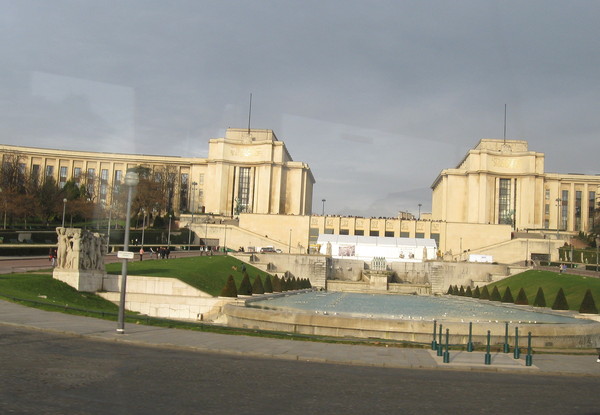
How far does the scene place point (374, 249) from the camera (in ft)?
307

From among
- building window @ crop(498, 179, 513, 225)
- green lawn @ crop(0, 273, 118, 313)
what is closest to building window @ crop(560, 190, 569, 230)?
building window @ crop(498, 179, 513, 225)

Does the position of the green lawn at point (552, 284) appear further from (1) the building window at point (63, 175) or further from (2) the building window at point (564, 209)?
(1) the building window at point (63, 175)

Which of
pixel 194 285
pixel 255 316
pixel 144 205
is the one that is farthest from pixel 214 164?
pixel 255 316

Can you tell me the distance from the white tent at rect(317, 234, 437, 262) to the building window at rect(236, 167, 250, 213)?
42569mm

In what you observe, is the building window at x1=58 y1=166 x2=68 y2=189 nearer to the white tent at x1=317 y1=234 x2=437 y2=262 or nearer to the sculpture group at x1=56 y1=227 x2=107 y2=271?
the white tent at x1=317 y1=234 x2=437 y2=262

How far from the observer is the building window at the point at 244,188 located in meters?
137

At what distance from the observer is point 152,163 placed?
141m

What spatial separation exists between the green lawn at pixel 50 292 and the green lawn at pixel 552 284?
34.0 meters

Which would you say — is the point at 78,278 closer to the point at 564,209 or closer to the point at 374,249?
the point at 374,249

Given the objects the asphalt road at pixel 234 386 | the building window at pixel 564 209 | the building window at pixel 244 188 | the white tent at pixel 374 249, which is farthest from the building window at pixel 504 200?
the asphalt road at pixel 234 386

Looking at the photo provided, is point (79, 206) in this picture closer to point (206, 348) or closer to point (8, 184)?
point (8, 184)

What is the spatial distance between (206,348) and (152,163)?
127537 mm

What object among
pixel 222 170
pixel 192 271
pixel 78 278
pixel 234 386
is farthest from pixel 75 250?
pixel 222 170

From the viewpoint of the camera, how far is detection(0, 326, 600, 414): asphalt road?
1077 cm
